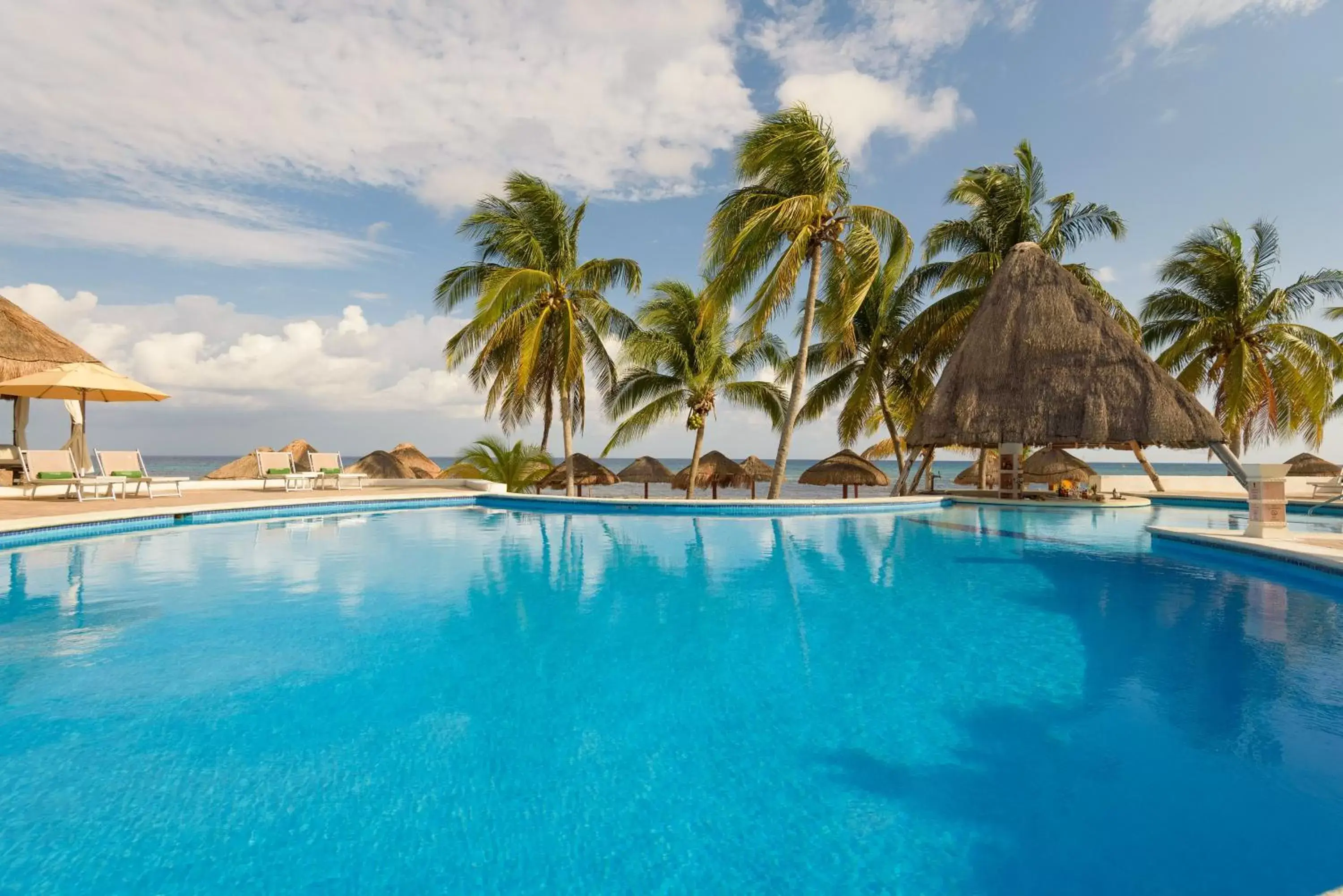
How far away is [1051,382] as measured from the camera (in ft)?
45.1

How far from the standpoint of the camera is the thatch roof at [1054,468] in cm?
1688

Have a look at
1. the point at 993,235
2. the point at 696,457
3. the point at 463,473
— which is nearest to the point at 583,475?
the point at 696,457

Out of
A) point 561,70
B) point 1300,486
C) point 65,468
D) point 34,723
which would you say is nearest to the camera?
point 34,723

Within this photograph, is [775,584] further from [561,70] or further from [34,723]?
[561,70]

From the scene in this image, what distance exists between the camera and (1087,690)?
373cm

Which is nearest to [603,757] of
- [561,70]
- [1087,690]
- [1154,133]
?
[1087,690]

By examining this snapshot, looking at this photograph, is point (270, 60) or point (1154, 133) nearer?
point (270, 60)

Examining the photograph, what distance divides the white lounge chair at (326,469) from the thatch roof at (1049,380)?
14532 millimetres

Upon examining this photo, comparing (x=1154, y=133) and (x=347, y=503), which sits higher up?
(x=1154, y=133)

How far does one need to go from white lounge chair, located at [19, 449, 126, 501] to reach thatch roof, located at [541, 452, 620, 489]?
9.79 metres

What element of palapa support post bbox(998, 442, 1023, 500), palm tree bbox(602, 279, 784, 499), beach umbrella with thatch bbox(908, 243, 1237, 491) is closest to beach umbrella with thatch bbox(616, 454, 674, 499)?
palm tree bbox(602, 279, 784, 499)

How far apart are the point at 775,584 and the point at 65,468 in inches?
561

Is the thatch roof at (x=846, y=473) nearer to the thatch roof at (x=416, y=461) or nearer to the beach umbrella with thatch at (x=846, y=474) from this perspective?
the beach umbrella with thatch at (x=846, y=474)

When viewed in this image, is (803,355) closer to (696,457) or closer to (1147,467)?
(696,457)
